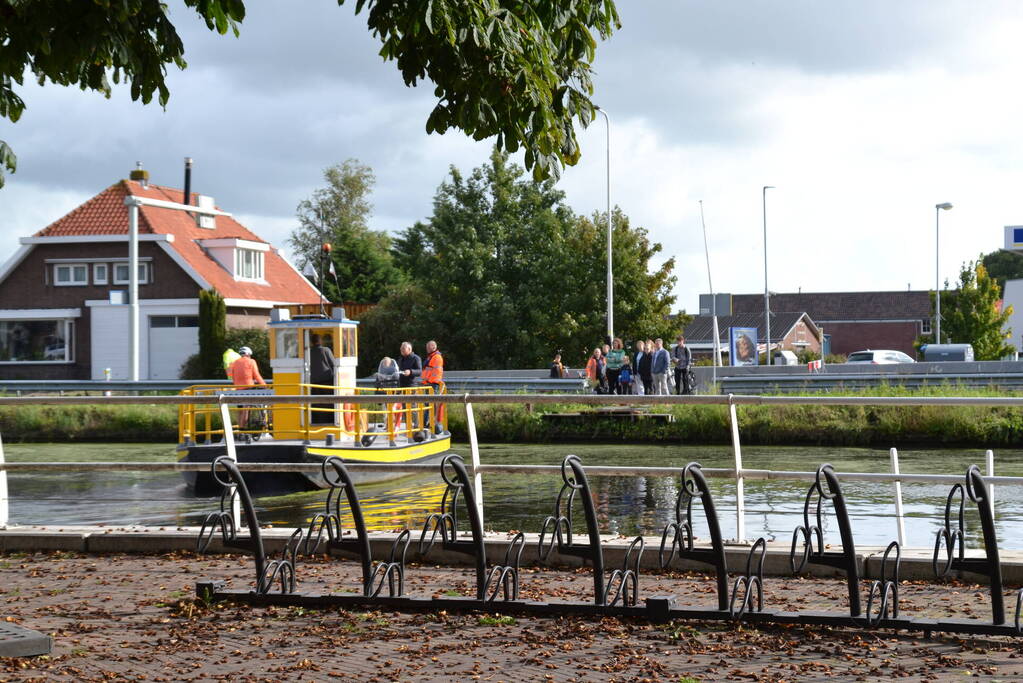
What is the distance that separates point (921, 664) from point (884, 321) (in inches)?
4124

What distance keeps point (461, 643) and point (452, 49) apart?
9.96 ft

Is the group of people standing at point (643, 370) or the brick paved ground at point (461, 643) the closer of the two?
the brick paved ground at point (461, 643)

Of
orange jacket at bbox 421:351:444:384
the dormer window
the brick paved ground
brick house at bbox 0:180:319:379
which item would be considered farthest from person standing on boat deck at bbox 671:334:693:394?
the dormer window

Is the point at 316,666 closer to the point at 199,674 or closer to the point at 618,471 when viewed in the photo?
the point at 199,674

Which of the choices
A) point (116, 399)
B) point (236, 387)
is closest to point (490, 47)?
point (116, 399)

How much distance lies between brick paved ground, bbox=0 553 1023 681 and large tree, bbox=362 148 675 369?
1729 inches

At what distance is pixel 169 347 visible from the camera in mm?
56531

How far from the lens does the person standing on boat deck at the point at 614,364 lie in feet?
108

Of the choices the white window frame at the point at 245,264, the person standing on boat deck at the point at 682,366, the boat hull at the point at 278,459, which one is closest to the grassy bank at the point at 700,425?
the person standing on boat deck at the point at 682,366

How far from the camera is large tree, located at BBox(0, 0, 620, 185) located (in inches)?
256

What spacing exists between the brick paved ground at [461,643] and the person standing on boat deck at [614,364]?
985 inches

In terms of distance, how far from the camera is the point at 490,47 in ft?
20.9

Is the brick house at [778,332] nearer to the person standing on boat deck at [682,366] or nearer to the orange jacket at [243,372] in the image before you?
the person standing on boat deck at [682,366]

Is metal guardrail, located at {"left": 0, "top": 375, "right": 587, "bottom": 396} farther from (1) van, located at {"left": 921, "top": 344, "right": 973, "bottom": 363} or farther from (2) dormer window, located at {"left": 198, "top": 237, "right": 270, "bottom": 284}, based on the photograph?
(1) van, located at {"left": 921, "top": 344, "right": 973, "bottom": 363}
